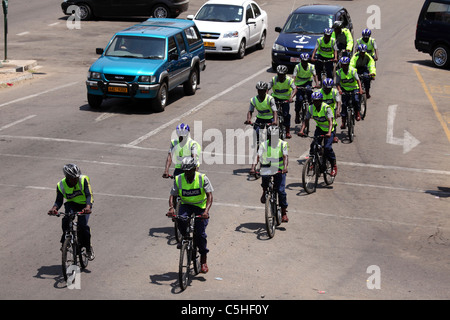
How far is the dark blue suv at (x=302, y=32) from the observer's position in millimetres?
26625

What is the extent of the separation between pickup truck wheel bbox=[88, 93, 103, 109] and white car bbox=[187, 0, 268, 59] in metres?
8.05

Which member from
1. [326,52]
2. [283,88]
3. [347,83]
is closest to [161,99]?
[283,88]

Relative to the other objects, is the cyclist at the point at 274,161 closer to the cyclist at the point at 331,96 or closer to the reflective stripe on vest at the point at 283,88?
the cyclist at the point at 331,96

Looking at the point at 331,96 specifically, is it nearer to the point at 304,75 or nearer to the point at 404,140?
the point at 304,75

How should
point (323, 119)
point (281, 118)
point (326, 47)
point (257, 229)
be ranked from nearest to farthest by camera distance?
point (257, 229), point (323, 119), point (281, 118), point (326, 47)

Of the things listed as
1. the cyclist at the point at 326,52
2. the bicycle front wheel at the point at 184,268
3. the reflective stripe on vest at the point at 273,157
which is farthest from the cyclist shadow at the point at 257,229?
the cyclist at the point at 326,52

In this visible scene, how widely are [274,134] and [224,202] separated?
207 centimetres

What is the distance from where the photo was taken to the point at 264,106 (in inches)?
664

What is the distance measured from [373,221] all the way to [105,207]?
4.59 m

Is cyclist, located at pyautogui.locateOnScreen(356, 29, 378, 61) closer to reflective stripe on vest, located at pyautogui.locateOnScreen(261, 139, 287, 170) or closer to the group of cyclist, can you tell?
the group of cyclist

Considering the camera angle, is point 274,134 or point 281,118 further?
point 281,118

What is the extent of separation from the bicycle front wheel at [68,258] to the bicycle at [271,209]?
10.5 feet

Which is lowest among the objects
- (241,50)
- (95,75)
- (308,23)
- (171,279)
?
(241,50)

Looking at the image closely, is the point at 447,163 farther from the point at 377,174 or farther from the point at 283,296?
the point at 283,296
